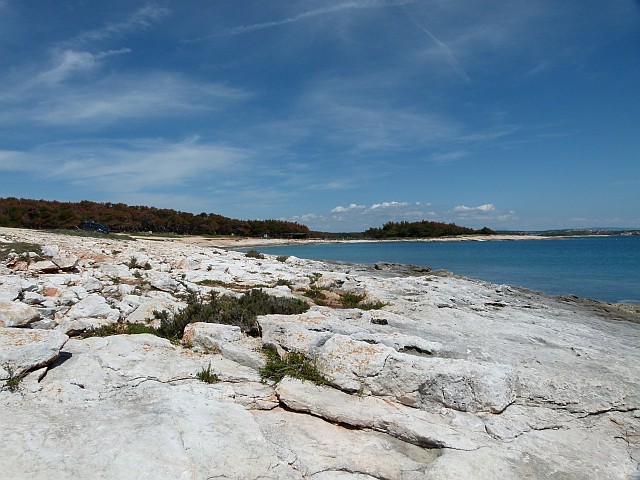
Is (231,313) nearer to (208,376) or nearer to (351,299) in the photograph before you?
(208,376)

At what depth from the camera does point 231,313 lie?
30.3 ft

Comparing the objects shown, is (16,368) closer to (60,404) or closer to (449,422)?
(60,404)

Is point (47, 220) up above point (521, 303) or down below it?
above

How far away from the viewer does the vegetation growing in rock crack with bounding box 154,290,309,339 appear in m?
8.59

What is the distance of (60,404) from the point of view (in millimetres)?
5309

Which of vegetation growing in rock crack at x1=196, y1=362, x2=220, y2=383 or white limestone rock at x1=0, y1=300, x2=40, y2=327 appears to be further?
white limestone rock at x1=0, y1=300, x2=40, y2=327

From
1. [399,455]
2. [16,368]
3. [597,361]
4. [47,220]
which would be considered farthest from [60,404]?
[47,220]

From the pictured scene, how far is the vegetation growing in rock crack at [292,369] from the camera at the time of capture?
21.2 ft

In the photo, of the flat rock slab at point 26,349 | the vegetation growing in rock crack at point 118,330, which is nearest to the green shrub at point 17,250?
the vegetation growing in rock crack at point 118,330

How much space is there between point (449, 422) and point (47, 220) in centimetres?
8184

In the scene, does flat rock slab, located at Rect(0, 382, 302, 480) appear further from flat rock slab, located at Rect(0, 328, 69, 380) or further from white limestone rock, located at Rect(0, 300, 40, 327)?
white limestone rock, located at Rect(0, 300, 40, 327)

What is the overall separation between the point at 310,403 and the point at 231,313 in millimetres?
3974

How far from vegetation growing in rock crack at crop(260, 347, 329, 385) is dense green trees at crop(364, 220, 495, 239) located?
145 metres

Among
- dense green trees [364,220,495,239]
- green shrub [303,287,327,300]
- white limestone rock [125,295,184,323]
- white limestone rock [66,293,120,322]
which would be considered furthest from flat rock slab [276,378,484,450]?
dense green trees [364,220,495,239]
